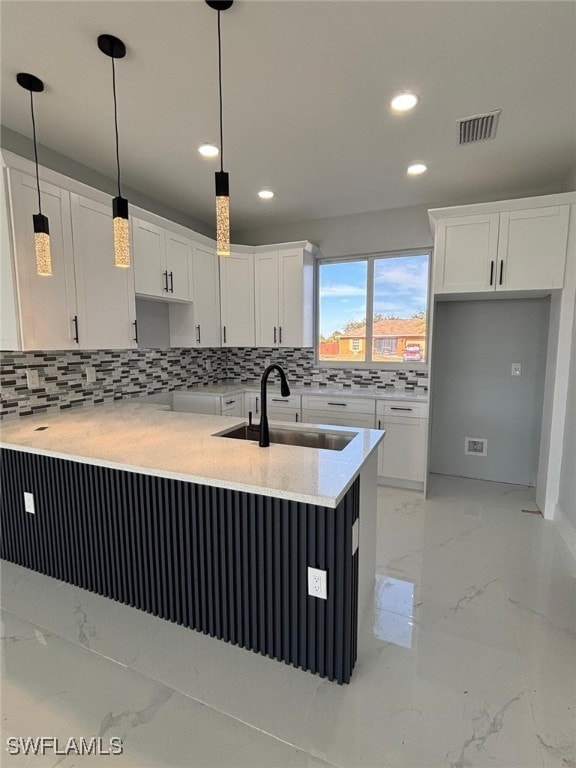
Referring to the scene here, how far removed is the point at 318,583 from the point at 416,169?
3.08 metres

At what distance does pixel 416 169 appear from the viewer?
9.77 feet

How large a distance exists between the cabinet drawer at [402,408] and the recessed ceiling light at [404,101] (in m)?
2.31

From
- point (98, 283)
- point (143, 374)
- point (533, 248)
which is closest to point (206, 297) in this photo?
point (143, 374)

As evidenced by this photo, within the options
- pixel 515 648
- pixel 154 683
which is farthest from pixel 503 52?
pixel 154 683

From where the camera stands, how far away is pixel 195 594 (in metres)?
1.83

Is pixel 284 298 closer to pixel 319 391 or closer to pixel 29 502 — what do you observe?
pixel 319 391

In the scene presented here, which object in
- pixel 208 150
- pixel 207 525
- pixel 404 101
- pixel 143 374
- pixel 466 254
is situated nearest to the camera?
pixel 207 525

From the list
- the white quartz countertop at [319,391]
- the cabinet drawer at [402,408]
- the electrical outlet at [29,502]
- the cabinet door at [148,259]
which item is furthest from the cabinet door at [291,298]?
the electrical outlet at [29,502]

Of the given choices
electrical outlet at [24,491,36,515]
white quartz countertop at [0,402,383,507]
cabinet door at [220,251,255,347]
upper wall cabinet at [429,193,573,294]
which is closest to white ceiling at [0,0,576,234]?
upper wall cabinet at [429,193,573,294]

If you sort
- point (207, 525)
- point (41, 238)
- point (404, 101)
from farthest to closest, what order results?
point (404, 101) → point (41, 238) → point (207, 525)

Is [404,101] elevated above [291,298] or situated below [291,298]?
above

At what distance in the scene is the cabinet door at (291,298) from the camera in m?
4.06

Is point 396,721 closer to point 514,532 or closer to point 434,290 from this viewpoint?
point 514,532

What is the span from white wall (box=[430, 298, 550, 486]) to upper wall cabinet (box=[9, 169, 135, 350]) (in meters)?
3.10
